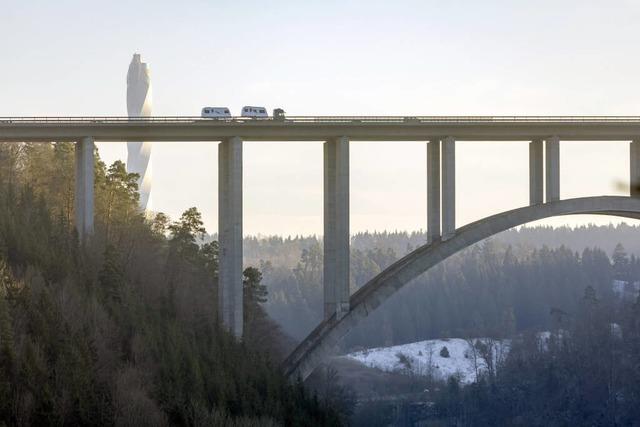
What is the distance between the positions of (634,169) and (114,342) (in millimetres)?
21795

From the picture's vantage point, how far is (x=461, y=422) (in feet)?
314

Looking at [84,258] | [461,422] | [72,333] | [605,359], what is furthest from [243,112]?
[605,359]

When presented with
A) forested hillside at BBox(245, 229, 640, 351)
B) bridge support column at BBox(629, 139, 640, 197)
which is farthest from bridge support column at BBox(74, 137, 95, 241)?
forested hillside at BBox(245, 229, 640, 351)

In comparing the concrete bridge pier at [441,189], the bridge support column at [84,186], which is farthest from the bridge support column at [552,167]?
the bridge support column at [84,186]

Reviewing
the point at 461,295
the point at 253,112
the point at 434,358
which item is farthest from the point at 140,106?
the point at 253,112

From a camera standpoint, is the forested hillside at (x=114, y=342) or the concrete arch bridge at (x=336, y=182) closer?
the forested hillside at (x=114, y=342)

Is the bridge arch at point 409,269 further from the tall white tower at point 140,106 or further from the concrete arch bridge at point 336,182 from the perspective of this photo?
the tall white tower at point 140,106

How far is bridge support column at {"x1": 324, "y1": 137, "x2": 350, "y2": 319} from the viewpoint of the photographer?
154 feet

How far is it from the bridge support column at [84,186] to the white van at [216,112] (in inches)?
177

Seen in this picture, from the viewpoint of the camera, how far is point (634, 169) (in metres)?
49.5

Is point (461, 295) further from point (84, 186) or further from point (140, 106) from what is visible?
point (84, 186)

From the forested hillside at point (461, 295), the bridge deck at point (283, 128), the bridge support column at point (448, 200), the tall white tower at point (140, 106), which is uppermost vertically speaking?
the tall white tower at point (140, 106)

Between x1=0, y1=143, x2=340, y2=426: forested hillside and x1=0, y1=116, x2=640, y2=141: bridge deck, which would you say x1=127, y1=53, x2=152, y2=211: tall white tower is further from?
x1=0, y1=116, x2=640, y2=141: bridge deck

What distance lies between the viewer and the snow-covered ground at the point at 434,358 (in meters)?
125
